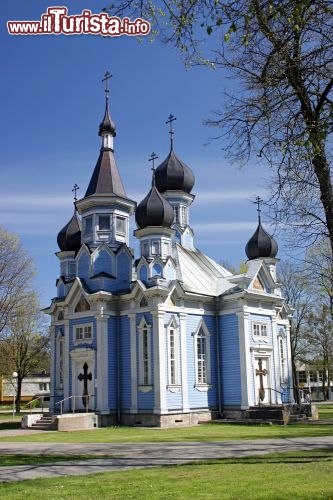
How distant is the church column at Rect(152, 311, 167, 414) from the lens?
2608cm

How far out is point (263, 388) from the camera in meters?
29.7

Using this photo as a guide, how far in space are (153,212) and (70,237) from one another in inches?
270

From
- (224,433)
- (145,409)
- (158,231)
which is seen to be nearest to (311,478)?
(224,433)

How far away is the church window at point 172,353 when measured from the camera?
27000 millimetres

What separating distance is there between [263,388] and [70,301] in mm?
10212

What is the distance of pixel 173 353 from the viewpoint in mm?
27250

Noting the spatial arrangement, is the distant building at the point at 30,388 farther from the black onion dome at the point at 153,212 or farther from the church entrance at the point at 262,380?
the black onion dome at the point at 153,212

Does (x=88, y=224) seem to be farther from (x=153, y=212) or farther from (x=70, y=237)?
(x=153, y=212)

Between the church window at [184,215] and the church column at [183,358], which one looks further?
the church window at [184,215]

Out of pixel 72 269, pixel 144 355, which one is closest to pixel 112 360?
pixel 144 355

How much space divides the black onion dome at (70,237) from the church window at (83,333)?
5603 mm

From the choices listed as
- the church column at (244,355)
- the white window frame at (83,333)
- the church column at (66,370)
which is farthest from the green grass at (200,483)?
the church column at (66,370)

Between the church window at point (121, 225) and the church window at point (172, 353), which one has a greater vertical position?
the church window at point (121, 225)

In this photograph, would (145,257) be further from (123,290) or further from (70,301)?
(70,301)
